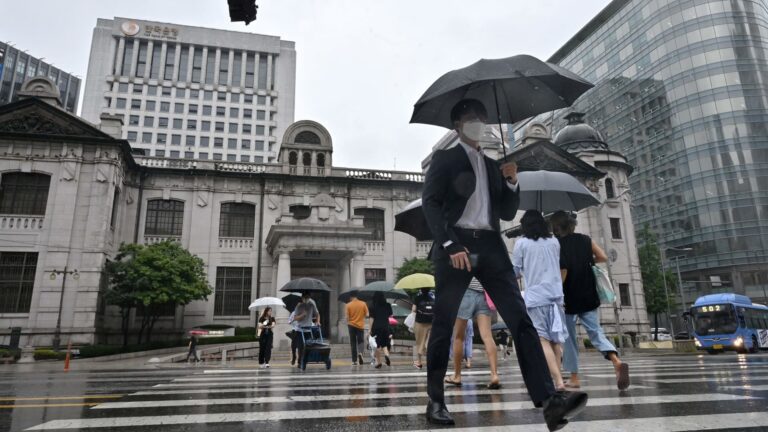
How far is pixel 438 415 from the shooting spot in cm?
328

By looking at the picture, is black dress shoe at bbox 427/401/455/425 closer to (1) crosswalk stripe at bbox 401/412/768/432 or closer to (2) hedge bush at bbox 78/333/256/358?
(1) crosswalk stripe at bbox 401/412/768/432

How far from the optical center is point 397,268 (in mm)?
30297

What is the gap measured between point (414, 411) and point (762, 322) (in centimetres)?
3046

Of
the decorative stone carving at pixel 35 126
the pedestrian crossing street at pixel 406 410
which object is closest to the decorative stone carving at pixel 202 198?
the decorative stone carving at pixel 35 126

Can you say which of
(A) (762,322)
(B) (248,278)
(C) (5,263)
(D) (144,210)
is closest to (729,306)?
(A) (762,322)

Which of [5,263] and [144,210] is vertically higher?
[144,210]

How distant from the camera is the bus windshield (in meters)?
23.8

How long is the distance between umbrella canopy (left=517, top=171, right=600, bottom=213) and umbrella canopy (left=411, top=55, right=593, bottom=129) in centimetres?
273

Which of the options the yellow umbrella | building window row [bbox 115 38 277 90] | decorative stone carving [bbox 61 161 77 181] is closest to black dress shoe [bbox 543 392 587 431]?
the yellow umbrella

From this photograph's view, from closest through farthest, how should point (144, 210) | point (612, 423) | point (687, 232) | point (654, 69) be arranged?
point (612, 423), point (144, 210), point (687, 232), point (654, 69)

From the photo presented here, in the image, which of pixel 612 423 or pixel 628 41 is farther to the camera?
pixel 628 41

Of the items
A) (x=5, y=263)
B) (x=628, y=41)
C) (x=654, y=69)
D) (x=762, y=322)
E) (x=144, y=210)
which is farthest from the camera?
(x=628, y=41)

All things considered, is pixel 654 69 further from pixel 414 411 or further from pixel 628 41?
pixel 414 411

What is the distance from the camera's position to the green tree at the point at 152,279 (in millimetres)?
22281
